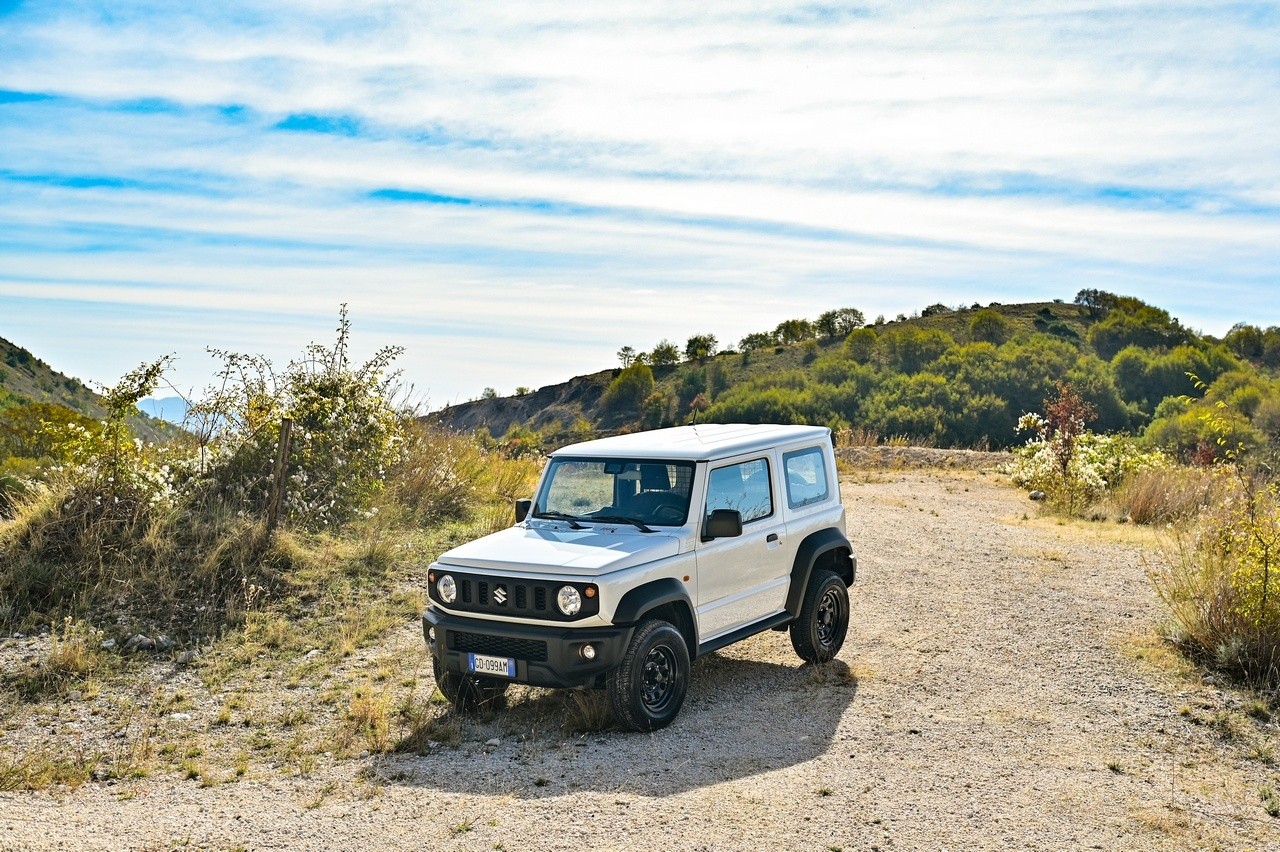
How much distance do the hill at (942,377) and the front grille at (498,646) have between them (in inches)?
1013

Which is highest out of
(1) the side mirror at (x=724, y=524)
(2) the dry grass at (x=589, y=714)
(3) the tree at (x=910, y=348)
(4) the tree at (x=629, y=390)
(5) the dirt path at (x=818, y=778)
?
(3) the tree at (x=910, y=348)

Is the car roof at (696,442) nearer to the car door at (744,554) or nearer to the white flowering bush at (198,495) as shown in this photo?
the car door at (744,554)

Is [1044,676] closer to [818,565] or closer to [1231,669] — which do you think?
[1231,669]

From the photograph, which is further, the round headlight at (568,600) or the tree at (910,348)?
the tree at (910,348)

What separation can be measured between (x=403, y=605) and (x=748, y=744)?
5197 mm

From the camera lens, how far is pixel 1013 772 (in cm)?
660

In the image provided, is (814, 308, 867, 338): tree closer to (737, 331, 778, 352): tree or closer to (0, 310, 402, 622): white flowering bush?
(737, 331, 778, 352): tree

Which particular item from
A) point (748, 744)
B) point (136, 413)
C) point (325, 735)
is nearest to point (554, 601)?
point (748, 744)

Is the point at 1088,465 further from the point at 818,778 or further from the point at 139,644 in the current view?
the point at 139,644

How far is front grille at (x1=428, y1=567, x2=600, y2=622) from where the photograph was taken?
22.5 ft

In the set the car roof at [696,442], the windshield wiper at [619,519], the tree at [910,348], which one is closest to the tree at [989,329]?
the tree at [910,348]

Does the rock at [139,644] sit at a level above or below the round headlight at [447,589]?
below

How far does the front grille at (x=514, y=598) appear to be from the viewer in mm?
6844

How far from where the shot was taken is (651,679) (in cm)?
730
